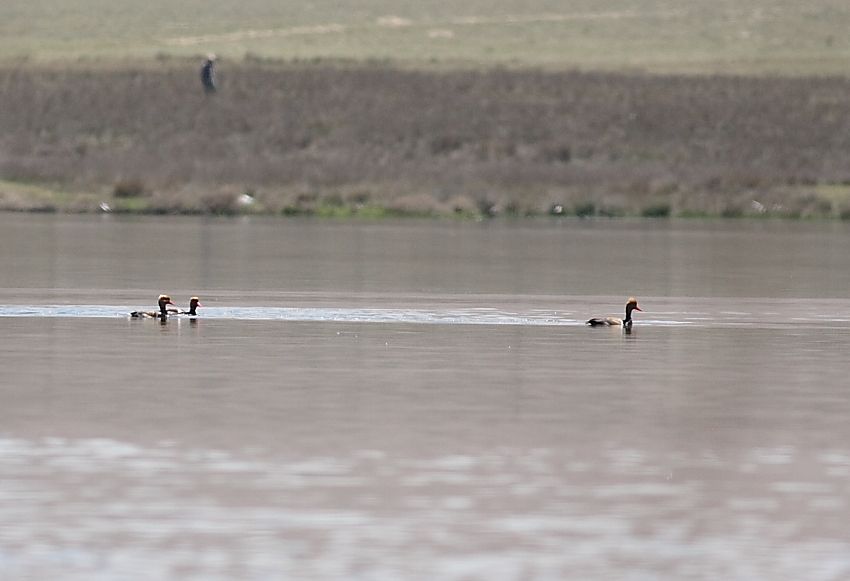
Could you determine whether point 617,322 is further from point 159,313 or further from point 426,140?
point 426,140

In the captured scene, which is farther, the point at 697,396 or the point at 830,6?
the point at 830,6

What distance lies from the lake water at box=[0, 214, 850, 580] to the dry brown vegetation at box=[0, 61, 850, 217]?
19591mm

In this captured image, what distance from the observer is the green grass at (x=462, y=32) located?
8900 centimetres

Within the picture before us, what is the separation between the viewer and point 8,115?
64.4 meters

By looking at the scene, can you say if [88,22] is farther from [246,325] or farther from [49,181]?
[246,325]

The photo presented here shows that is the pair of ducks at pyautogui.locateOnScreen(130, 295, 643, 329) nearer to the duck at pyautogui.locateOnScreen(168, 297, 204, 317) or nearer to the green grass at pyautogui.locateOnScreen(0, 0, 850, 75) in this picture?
the duck at pyautogui.locateOnScreen(168, 297, 204, 317)

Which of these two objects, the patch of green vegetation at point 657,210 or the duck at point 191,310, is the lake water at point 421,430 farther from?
the patch of green vegetation at point 657,210

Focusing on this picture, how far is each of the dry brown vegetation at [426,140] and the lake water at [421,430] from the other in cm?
1959

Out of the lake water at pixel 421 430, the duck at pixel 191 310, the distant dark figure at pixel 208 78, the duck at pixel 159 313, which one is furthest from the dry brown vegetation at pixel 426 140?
the duck at pixel 159 313

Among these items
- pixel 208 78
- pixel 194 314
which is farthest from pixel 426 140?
pixel 194 314

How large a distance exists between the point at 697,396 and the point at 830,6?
301 ft

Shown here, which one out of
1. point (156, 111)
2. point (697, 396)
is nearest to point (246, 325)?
point (697, 396)

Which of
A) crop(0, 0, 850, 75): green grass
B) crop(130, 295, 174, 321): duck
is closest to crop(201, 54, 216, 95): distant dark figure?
crop(0, 0, 850, 75): green grass

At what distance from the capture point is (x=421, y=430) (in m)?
14.2
